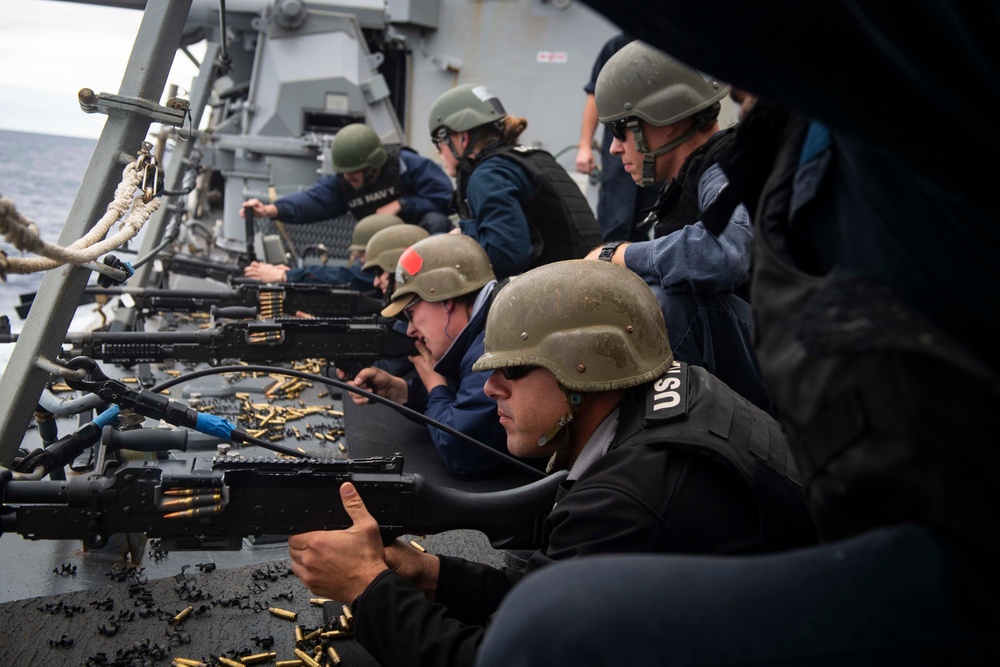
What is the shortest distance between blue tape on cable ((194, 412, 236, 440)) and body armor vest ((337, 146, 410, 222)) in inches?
198

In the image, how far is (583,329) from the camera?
7.23 feet

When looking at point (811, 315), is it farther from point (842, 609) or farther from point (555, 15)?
point (555, 15)

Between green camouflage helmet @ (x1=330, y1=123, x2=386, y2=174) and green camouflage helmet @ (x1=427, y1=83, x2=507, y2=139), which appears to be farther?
green camouflage helmet @ (x1=330, y1=123, x2=386, y2=174)

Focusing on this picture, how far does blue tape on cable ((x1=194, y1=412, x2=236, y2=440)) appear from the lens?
8.09ft

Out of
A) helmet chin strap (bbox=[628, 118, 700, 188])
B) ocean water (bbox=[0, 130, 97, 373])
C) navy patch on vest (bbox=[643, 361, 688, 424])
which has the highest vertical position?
helmet chin strap (bbox=[628, 118, 700, 188])

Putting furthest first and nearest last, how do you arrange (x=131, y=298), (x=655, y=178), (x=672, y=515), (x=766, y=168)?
(x=131, y=298) < (x=655, y=178) < (x=672, y=515) < (x=766, y=168)

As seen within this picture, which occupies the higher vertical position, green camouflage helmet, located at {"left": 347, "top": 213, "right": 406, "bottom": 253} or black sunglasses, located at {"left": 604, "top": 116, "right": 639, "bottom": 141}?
black sunglasses, located at {"left": 604, "top": 116, "right": 639, "bottom": 141}

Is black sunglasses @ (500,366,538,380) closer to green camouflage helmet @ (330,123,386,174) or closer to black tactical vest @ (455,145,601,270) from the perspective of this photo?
black tactical vest @ (455,145,601,270)

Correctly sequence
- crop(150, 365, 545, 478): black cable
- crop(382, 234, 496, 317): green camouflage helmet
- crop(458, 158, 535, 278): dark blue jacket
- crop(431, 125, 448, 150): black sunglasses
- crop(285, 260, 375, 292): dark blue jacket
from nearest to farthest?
crop(150, 365, 545, 478): black cable
crop(382, 234, 496, 317): green camouflage helmet
crop(458, 158, 535, 278): dark blue jacket
crop(431, 125, 448, 150): black sunglasses
crop(285, 260, 375, 292): dark blue jacket

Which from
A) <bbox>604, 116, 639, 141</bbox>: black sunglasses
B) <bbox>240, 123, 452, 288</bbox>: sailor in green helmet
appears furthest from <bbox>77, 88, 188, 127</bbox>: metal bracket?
<bbox>240, 123, 452, 288</bbox>: sailor in green helmet

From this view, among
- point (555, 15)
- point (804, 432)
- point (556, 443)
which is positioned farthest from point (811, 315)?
point (555, 15)

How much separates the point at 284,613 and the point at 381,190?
17.0ft

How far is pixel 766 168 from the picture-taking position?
1390 millimetres

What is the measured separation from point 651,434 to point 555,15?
322 inches
